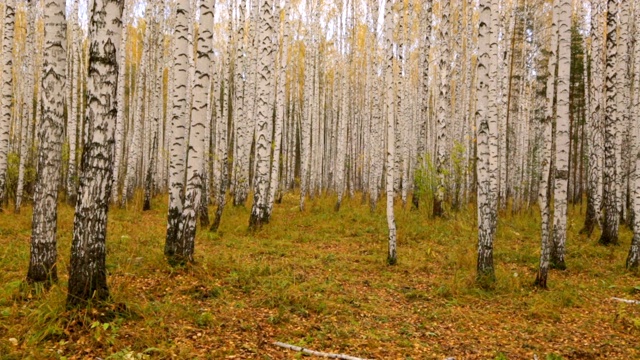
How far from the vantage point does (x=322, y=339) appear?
4516 millimetres

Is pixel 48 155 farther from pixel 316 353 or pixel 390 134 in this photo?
pixel 390 134

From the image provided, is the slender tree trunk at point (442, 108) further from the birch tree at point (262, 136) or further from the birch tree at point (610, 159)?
the birch tree at point (262, 136)

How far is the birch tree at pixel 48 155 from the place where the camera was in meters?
4.74

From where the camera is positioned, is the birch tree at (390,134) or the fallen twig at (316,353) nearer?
the fallen twig at (316,353)

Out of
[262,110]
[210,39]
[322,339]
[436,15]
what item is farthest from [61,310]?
[436,15]

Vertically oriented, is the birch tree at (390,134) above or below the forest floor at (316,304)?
Answer: above

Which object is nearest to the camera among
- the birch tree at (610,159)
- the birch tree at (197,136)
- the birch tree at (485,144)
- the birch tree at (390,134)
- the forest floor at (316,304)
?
the forest floor at (316,304)

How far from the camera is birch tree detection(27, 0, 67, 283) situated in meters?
4.74

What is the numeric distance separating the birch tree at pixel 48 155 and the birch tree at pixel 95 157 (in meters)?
0.98

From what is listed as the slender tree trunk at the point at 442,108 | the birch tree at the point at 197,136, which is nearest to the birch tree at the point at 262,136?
the birch tree at the point at 197,136

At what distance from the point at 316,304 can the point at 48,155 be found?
3936 millimetres

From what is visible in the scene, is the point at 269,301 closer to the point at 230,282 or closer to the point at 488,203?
the point at 230,282

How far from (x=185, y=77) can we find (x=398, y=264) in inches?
216

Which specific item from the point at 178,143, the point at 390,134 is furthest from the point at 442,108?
the point at 178,143
